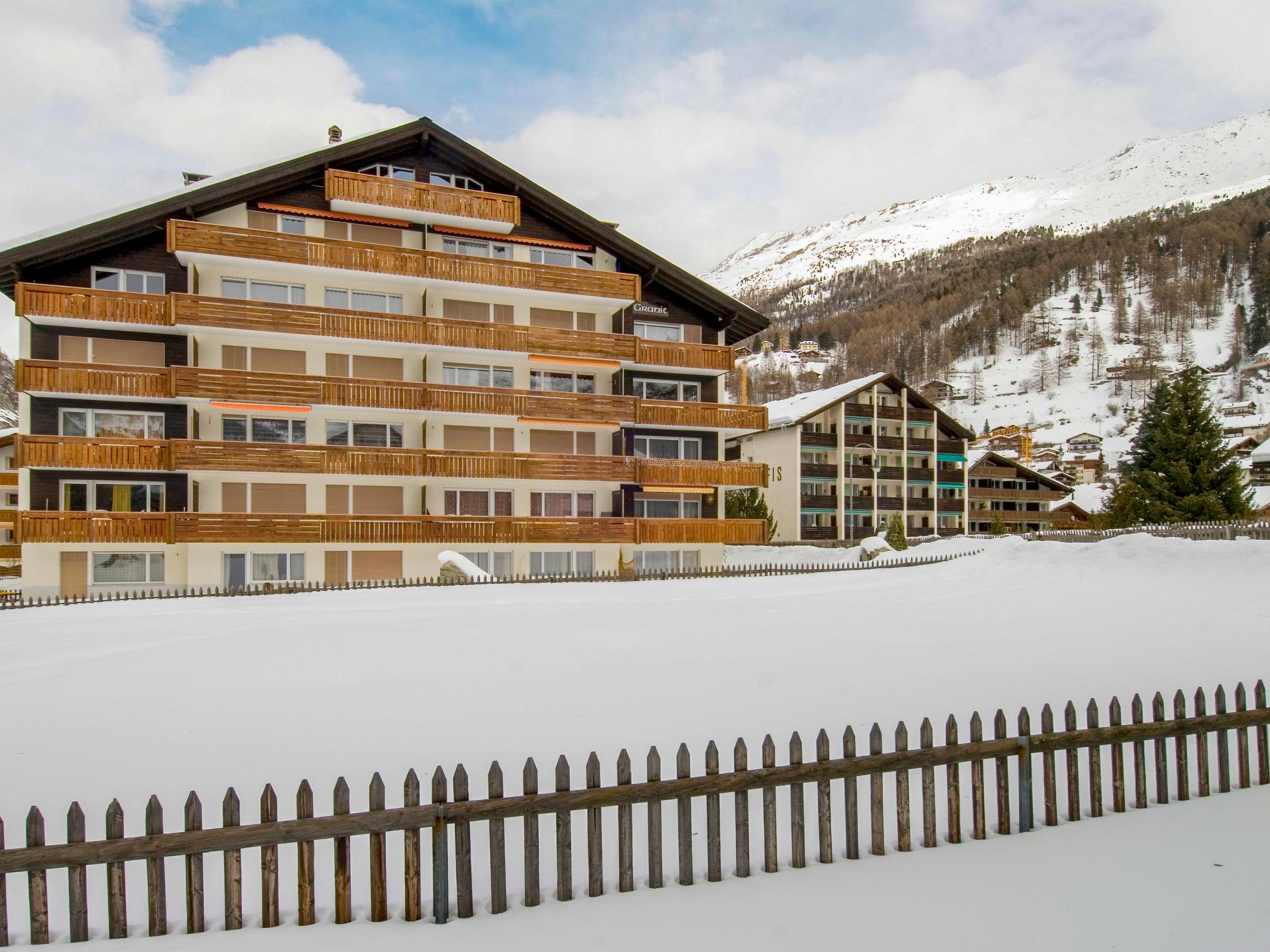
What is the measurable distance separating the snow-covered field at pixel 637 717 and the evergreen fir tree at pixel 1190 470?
28615 millimetres

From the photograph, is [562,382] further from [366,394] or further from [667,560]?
[667,560]

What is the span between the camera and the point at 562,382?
3628 cm

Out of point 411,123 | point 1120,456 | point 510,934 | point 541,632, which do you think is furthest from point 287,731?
point 1120,456

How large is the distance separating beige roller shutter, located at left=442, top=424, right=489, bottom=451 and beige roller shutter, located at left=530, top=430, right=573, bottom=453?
6.20 ft

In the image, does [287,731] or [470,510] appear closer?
[287,731]

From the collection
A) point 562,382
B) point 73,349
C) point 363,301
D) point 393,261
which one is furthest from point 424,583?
point 73,349

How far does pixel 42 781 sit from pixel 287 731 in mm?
2114

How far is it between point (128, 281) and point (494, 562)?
52.7ft

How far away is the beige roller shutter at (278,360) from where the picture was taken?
3191 cm

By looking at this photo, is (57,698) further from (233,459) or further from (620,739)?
(233,459)

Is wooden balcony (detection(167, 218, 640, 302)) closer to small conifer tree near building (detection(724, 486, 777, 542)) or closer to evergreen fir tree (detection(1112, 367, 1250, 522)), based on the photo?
small conifer tree near building (detection(724, 486, 777, 542))

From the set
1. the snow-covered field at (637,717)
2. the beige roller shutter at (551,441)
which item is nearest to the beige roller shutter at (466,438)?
the beige roller shutter at (551,441)

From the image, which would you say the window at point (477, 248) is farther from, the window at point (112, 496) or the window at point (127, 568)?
the window at point (127, 568)

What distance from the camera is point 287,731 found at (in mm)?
9109
